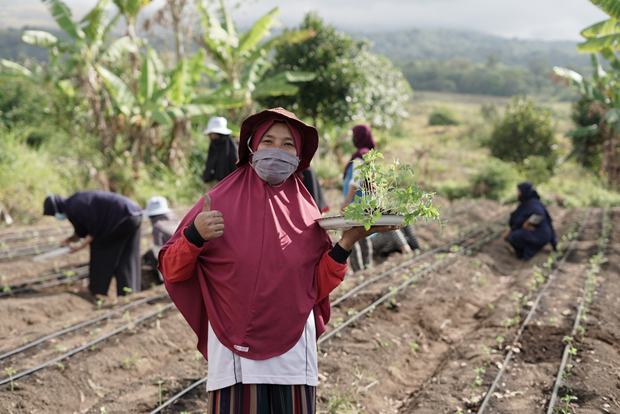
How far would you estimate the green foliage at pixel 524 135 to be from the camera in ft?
54.2

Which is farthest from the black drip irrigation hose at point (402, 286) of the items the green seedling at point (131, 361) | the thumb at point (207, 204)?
the thumb at point (207, 204)

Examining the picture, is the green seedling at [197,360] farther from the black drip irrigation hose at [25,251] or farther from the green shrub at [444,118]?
the green shrub at [444,118]

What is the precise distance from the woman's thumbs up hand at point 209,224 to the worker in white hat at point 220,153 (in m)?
3.41

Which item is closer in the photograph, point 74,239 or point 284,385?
point 284,385

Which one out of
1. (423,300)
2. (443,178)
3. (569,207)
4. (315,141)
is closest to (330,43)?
(443,178)

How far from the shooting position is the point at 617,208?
440 inches

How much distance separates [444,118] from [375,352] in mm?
42312

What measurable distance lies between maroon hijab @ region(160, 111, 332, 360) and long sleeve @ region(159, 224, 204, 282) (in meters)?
0.06

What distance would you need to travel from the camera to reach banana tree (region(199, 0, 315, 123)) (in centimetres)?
952

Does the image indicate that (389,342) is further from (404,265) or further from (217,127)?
(217,127)

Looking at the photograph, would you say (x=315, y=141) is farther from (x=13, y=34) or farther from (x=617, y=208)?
(x=13, y=34)

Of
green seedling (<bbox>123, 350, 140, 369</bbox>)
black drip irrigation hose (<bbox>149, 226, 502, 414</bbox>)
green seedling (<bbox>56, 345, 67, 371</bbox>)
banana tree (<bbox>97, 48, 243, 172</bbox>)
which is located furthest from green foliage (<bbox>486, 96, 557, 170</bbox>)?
green seedling (<bbox>56, 345, 67, 371</bbox>)

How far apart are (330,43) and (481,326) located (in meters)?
9.01

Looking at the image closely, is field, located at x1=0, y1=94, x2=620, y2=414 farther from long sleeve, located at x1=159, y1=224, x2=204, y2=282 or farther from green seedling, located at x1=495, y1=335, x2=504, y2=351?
long sleeve, located at x1=159, y1=224, x2=204, y2=282
